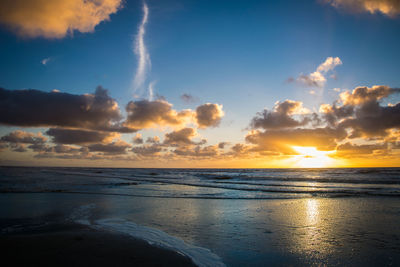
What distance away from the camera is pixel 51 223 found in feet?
26.5

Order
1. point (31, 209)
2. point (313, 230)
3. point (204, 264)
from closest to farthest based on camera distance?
1. point (204, 264)
2. point (313, 230)
3. point (31, 209)

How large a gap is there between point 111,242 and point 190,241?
2.14 meters

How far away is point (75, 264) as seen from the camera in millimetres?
4535

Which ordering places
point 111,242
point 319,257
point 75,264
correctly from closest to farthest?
point 75,264
point 319,257
point 111,242

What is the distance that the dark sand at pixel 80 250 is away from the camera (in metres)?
4.68

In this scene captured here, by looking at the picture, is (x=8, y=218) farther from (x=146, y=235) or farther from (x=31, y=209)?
(x=146, y=235)

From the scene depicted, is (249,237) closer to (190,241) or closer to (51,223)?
(190,241)

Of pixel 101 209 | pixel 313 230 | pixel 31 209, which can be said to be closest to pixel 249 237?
pixel 313 230

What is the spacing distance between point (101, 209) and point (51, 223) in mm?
3271

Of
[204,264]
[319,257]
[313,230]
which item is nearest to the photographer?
[204,264]

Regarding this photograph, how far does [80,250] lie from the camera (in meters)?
5.32

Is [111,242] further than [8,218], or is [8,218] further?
[8,218]

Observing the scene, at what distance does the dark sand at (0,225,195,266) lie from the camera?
468 centimetres

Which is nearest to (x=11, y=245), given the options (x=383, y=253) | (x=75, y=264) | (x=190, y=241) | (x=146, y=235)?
(x=75, y=264)
